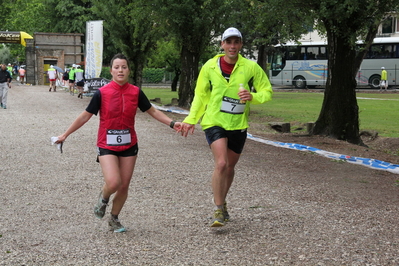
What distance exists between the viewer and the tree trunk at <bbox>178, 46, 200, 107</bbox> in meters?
→ 26.4

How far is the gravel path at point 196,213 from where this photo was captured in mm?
5453

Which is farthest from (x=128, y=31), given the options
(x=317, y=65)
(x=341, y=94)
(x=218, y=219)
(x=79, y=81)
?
(x=218, y=219)

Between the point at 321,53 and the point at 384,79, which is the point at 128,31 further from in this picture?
the point at 321,53

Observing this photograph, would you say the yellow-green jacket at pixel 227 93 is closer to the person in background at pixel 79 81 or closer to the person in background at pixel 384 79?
the person in background at pixel 79 81

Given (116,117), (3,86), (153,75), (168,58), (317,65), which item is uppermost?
(168,58)

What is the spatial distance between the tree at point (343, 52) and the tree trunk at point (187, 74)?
1070 cm

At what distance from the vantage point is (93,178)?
31.4 feet

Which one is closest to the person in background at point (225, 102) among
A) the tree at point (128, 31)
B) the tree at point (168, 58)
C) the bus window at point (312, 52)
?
the tree at point (128, 31)

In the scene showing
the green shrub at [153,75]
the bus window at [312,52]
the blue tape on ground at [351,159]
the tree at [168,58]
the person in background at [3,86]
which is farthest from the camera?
the green shrub at [153,75]

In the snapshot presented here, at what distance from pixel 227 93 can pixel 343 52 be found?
30.9 ft

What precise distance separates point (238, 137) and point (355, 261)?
1.83 metres

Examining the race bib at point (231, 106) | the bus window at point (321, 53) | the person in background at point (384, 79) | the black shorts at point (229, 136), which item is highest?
the bus window at point (321, 53)

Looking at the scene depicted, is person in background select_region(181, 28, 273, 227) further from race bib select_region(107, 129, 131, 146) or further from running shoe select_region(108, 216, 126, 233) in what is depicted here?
running shoe select_region(108, 216, 126, 233)

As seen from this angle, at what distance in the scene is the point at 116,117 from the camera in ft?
19.9
